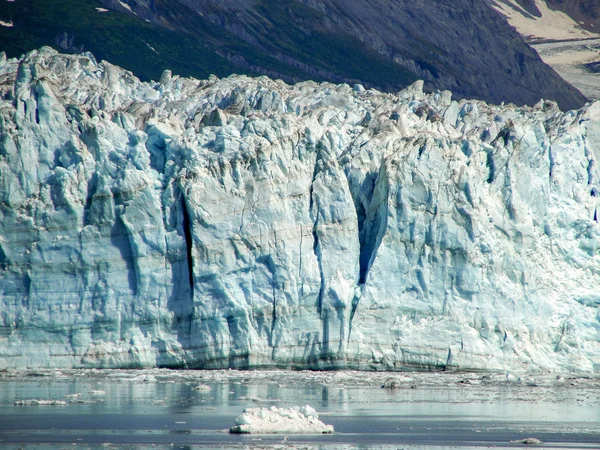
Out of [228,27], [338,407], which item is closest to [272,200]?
[338,407]

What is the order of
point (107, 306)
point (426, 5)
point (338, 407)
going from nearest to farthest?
1. point (338, 407)
2. point (107, 306)
3. point (426, 5)

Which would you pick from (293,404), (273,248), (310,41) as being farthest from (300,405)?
(310,41)

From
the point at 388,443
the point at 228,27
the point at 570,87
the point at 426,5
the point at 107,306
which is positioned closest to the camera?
the point at 388,443

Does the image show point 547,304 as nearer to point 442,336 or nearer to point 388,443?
point 442,336

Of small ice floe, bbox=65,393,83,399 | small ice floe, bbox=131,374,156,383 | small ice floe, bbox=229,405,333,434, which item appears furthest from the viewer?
small ice floe, bbox=131,374,156,383

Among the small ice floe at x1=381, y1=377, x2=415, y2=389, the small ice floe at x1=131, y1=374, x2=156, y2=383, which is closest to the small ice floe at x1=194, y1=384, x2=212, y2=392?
the small ice floe at x1=131, y1=374, x2=156, y2=383

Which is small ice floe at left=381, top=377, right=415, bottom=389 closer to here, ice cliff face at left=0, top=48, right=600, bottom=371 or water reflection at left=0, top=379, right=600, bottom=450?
water reflection at left=0, top=379, right=600, bottom=450
